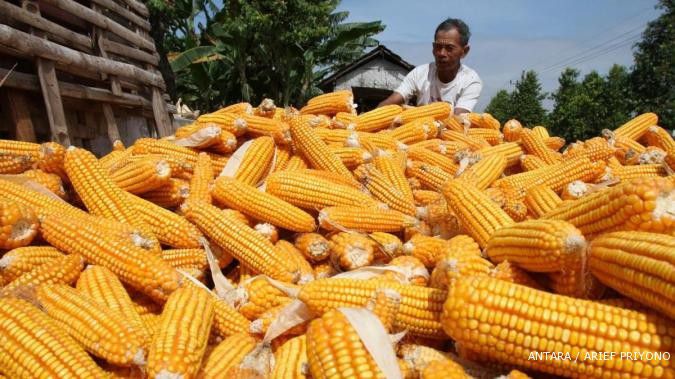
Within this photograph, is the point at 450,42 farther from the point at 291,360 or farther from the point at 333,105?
the point at 291,360

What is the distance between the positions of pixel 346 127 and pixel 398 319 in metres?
2.90

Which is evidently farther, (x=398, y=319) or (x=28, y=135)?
(x=28, y=135)

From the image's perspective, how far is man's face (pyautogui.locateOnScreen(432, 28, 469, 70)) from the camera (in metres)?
6.34

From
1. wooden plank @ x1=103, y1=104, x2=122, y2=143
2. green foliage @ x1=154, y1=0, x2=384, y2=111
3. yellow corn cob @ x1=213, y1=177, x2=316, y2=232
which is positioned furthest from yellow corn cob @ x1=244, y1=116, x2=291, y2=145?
green foliage @ x1=154, y1=0, x2=384, y2=111

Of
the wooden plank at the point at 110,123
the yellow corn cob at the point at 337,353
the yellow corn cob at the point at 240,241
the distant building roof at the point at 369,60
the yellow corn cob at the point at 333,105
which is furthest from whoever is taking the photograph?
the distant building roof at the point at 369,60

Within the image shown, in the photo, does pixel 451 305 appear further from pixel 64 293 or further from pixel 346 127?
pixel 346 127

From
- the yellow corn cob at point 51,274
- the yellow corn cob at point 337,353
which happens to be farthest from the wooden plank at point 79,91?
the yellow corn cob at point 337,353

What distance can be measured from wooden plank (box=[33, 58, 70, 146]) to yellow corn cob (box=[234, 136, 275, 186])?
273cm

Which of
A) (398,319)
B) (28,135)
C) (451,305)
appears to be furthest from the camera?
(28,135)

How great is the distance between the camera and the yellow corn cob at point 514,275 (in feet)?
6.04

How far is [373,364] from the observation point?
1463 millimetres

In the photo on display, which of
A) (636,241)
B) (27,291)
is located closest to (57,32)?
(27,291)

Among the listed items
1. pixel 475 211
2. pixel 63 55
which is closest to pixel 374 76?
pixel 63 55

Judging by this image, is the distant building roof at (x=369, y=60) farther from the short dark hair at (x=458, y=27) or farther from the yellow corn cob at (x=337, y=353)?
the yellow corn cob at (x=337, y=353)
